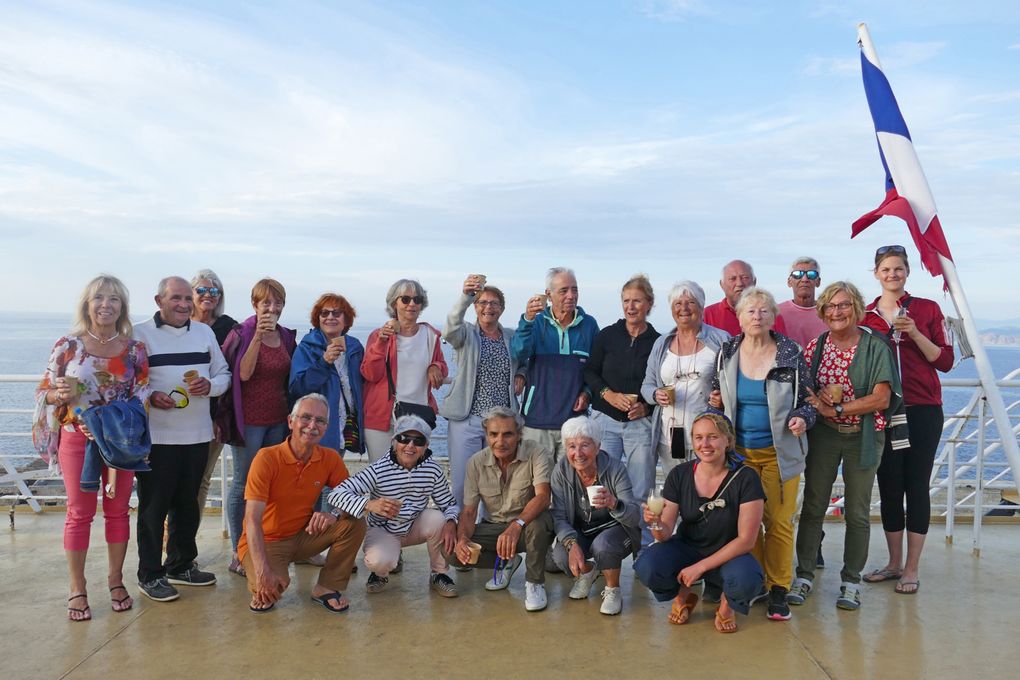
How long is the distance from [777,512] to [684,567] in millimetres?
524

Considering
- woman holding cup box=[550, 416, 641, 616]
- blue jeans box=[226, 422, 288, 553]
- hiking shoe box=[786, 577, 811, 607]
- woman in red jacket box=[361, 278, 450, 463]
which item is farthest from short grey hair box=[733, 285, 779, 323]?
blue jeans box=[226, 422, 288, 553]

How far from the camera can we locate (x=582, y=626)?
11.5 feet

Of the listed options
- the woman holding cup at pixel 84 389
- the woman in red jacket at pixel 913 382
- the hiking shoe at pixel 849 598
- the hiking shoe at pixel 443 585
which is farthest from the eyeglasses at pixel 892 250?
the woman holding cup at pixel 84 389

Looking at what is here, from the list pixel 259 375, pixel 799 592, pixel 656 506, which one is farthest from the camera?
pixel 259 375

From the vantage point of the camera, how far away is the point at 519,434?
401cm

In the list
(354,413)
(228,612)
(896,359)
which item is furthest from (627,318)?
(228,612)

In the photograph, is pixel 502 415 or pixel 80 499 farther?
pixel 502 415

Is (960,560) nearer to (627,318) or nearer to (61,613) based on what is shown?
(627,318)

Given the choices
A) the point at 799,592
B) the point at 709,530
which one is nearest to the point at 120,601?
the point at 709,530

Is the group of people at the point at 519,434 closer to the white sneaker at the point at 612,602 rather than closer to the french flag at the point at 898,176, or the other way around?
the white sneaker at the point at 612,602

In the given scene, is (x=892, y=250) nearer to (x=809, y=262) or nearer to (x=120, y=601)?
(x=809, y=262)

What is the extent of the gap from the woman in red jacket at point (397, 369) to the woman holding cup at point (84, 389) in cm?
116

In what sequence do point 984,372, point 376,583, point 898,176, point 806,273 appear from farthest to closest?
point 898,176, point 984,372, point 806,273, point 376,583

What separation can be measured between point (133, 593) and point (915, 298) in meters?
4.33
